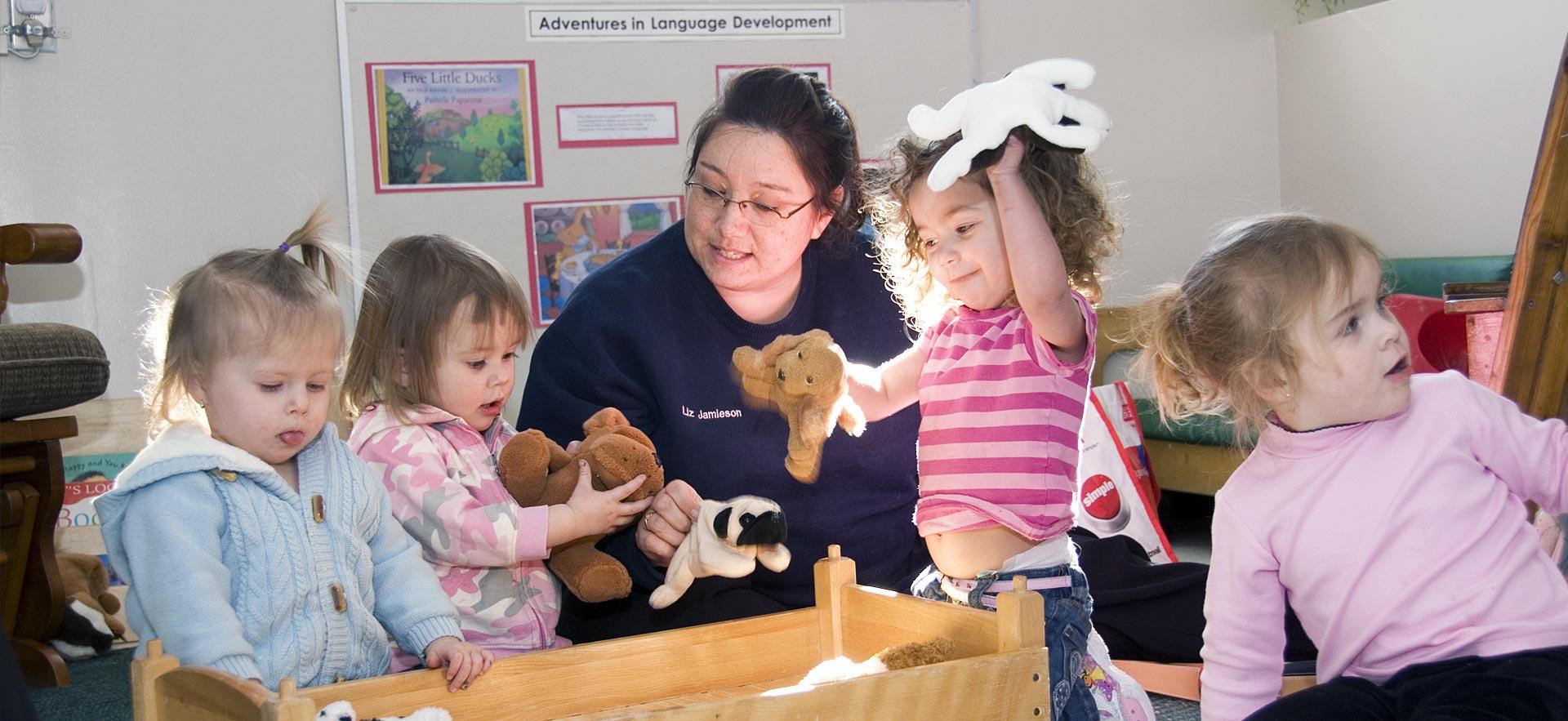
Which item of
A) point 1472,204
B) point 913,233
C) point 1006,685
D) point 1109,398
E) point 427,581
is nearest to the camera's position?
point 1006,685

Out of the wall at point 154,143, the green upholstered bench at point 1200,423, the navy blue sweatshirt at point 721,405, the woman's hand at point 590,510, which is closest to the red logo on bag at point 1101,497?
the green upholstered bench at point 1200,423

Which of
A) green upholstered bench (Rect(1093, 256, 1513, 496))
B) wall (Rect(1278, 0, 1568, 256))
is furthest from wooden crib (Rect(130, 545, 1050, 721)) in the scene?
wall (Rect(1278, 0, 1568, 256))

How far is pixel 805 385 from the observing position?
1.54 m

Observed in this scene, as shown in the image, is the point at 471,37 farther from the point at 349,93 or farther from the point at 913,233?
the point at 913,233

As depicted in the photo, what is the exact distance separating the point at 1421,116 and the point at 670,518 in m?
2.88

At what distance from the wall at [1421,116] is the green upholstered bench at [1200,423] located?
0.20 metres

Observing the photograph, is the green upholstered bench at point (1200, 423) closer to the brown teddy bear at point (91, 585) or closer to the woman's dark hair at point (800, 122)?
the woman's dark hair at point (800, 122)

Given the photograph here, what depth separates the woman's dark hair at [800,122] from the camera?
5.86 ft

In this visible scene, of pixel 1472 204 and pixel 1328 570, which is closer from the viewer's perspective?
pixel 1328 570

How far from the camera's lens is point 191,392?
1.37m

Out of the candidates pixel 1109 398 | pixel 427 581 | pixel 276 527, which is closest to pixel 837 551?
pixel 427 581

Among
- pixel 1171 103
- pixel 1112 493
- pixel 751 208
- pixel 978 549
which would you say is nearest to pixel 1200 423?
pixel 1112 493

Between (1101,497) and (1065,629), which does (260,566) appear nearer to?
(1065,629)

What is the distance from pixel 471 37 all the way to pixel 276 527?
240 cm
